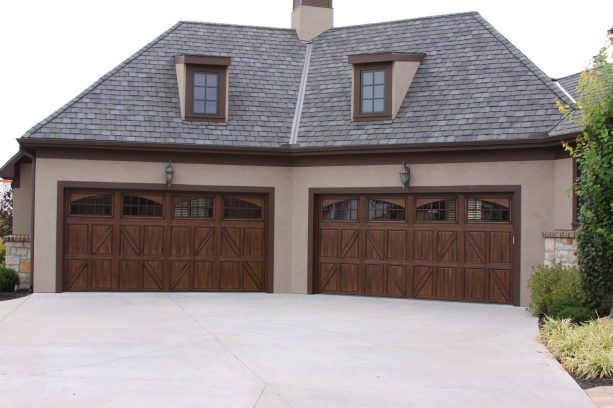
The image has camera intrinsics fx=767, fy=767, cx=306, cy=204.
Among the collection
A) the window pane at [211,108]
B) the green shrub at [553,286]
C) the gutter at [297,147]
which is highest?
the window pane at [211,108]

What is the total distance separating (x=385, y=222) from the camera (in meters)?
16.4

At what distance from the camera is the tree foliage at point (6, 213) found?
2464 centimetres

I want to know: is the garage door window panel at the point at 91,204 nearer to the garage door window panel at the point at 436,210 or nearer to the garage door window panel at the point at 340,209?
the garage door window panel at the point at 340,209

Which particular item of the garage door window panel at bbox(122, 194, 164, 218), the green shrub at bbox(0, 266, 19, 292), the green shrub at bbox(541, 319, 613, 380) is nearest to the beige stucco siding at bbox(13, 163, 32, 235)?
the green shrub at bbox(0, 266, 19, 292)

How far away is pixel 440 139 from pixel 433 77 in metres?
2.11

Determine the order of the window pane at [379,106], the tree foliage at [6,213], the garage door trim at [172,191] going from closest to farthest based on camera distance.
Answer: the garage door trim at [172,191]
the window pane at [379,106]
the tree foliage at [6,213]

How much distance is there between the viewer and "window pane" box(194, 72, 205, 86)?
57.1 feet

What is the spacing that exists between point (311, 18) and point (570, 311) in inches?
451

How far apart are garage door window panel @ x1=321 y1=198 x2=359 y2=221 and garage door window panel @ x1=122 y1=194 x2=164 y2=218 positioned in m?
3.61

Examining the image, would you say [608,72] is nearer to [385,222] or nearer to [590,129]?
[590,129]

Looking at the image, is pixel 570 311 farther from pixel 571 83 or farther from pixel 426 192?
pixel 571 83

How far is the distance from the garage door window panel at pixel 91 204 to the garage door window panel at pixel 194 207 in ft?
4.60

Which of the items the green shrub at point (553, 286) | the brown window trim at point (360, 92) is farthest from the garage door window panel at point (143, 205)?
the green shrub at point (553, 286)

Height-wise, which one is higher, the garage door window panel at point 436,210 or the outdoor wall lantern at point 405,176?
the outdoor wall lantern at point 405,176
